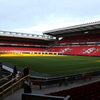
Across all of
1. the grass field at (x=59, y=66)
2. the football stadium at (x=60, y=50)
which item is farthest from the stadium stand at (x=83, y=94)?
the grass field at (x=59, y=66)

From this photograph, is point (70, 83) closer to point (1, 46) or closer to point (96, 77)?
point (96, 77)

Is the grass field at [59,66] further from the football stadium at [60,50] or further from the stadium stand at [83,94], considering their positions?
the stadium stand at [83,94]

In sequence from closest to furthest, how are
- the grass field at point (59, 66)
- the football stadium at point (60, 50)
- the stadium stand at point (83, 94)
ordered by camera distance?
the stadium stand at point (83, 94)
the grass field at point (59, 66)
the football stadium at point (60, 50)

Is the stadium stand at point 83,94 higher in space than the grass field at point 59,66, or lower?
higher

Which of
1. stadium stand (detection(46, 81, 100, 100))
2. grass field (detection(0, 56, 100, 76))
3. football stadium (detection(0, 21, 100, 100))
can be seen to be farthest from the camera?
football stadium (detection(0, 21, 100, 100))

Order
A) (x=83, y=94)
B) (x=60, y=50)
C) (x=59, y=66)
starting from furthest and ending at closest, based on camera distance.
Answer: (x=60, y=50) → (x=59, y=66) → (x=83, y=94)

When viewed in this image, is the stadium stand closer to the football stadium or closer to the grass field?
the football stadium

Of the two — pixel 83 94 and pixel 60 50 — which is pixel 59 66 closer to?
pixel 83 94

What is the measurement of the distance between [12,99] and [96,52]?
43383 millimetres

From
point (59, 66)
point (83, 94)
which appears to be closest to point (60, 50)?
point (59, 66)

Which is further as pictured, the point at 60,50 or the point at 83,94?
the point at 60,50

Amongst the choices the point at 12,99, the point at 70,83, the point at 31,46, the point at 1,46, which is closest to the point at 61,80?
the point at 70,83

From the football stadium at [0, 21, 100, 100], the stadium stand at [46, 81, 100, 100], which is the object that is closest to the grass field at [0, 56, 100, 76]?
the football stadium at [0, 21, 100, 100]

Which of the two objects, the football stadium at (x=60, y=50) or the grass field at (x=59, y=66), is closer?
the grass field at (x=59, y=66)
